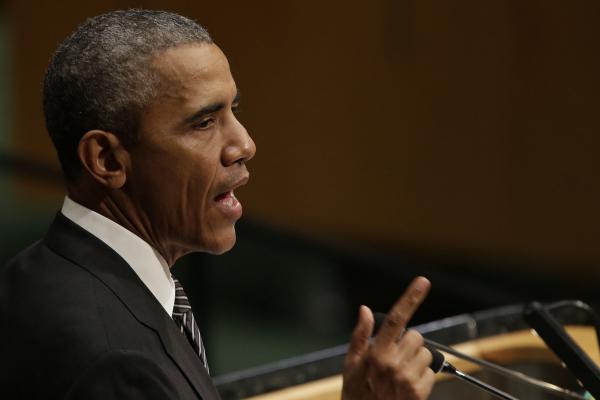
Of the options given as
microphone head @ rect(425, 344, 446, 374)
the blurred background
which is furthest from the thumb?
the blurred background

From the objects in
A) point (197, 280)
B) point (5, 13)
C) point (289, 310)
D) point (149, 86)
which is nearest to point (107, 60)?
point (149, 86)

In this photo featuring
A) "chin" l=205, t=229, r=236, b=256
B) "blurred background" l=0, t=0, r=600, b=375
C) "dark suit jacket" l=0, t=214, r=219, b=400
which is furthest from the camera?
"blurred background" l=0, t=0, r=600, b=375

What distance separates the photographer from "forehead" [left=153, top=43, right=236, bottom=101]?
113cm

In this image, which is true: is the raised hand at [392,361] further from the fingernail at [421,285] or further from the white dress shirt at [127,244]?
the white dress shirt at [127,244]

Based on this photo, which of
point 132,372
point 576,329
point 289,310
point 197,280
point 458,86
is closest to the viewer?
point 132,372

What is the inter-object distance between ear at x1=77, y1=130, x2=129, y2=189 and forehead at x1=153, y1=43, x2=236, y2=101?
0.08m

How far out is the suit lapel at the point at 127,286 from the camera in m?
1.10

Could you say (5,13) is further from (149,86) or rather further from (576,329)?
(149,86)

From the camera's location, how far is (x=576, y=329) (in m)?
1.93

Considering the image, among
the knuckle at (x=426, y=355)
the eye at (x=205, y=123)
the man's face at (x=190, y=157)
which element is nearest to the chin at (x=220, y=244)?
the man's face at (x=190, y=157)

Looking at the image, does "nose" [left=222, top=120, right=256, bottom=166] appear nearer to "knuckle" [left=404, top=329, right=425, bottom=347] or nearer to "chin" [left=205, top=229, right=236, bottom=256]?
"chin" [left=205, top=229, right=236, bottom=256]

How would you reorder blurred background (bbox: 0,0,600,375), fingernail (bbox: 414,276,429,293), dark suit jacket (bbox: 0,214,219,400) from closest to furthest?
dark suit jacket (bbox: 0,214,219,400), fingernail (bbox: 414,276,429,293), blurred background (bbox: 0,0,600,375)

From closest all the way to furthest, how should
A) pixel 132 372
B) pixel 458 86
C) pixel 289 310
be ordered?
1. pixel 132 372
2. pixel 289 310
3. pixel 458 86

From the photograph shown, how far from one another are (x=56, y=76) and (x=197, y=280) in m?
2.05
